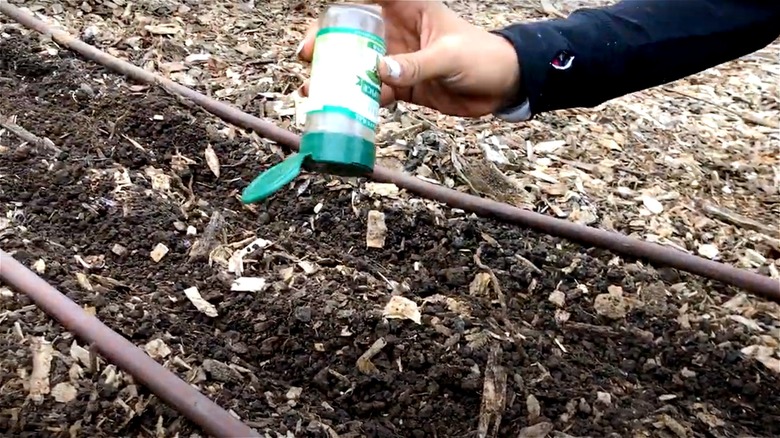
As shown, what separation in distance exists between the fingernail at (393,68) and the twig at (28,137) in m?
1.56

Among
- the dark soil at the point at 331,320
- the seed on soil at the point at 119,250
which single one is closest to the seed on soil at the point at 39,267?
the dark soil at the point at 331,320

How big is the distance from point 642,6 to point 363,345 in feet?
3.37

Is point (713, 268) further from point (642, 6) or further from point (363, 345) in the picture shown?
point (363, 345)

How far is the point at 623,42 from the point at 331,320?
0.96 m

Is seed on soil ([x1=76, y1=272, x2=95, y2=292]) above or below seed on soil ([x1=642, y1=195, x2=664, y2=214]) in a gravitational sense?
below

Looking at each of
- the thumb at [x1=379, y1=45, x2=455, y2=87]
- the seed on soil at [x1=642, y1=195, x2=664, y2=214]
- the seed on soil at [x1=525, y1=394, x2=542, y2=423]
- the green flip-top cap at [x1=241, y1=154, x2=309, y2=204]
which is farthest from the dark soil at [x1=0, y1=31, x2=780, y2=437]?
the thumb at [x1=379, y1=45, x2=455, y2=87]

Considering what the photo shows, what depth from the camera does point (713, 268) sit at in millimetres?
A: 2301

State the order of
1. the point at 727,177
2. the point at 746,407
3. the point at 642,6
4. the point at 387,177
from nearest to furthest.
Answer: the point at 642,6
the point at 746,407
the point at 387,177
the point at 727,177

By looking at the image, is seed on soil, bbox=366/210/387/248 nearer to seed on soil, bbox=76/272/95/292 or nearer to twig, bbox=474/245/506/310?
twig, bbox=474/245/506/310

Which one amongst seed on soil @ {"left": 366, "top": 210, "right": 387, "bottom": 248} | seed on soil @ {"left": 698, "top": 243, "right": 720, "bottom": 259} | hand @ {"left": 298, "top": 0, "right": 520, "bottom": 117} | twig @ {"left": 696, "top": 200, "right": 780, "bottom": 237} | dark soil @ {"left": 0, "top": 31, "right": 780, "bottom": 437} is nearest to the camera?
hand @ {"left": 298, "top": 0, "right": 520, "bottom": 117}

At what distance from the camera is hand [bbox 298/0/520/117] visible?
1.61 meters

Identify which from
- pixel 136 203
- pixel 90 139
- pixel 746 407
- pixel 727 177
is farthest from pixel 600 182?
pixel 90 139

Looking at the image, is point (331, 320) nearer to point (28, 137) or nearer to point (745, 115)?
point (28, 137)

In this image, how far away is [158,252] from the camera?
7.48 feet
